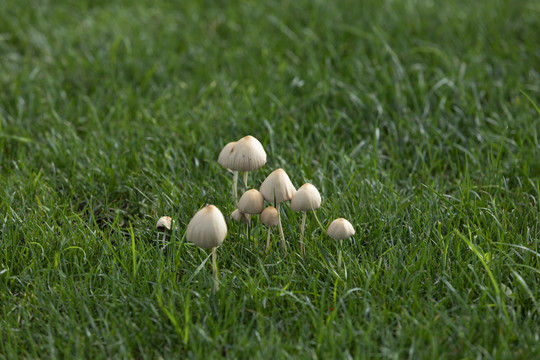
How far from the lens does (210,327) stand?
8.30 ft

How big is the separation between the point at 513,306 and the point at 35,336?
2016 mm

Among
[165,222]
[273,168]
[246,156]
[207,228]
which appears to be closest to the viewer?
[207,228]

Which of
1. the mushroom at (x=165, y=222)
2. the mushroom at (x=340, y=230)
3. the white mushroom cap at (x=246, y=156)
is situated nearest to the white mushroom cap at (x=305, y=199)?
the mushroom at (x=340, y=230)

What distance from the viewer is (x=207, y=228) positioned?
8.11 feet

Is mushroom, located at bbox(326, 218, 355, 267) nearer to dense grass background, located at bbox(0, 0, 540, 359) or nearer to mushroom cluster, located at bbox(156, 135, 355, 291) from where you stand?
mushroom cluster, located at bbox(156, 135, 355, 291)

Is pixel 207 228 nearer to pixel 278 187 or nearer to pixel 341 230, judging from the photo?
pixel 278 187

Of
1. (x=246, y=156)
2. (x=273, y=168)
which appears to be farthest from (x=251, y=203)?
(x=273, y=168)

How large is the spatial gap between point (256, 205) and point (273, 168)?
3.28ft

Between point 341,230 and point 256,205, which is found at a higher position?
point 256,205

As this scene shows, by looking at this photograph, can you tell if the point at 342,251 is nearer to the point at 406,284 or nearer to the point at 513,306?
the point at 406,284

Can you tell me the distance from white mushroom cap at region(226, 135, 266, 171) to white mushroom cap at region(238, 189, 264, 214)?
6.2 inches

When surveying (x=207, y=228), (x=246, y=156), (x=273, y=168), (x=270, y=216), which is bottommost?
(x=273, y=168)

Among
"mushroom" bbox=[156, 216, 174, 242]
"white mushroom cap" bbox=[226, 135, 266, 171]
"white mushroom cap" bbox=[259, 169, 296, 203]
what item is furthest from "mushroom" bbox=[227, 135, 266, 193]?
"mushroom" bbox=[156, 216, 174, 242]

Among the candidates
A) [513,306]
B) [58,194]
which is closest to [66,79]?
[58,194]
